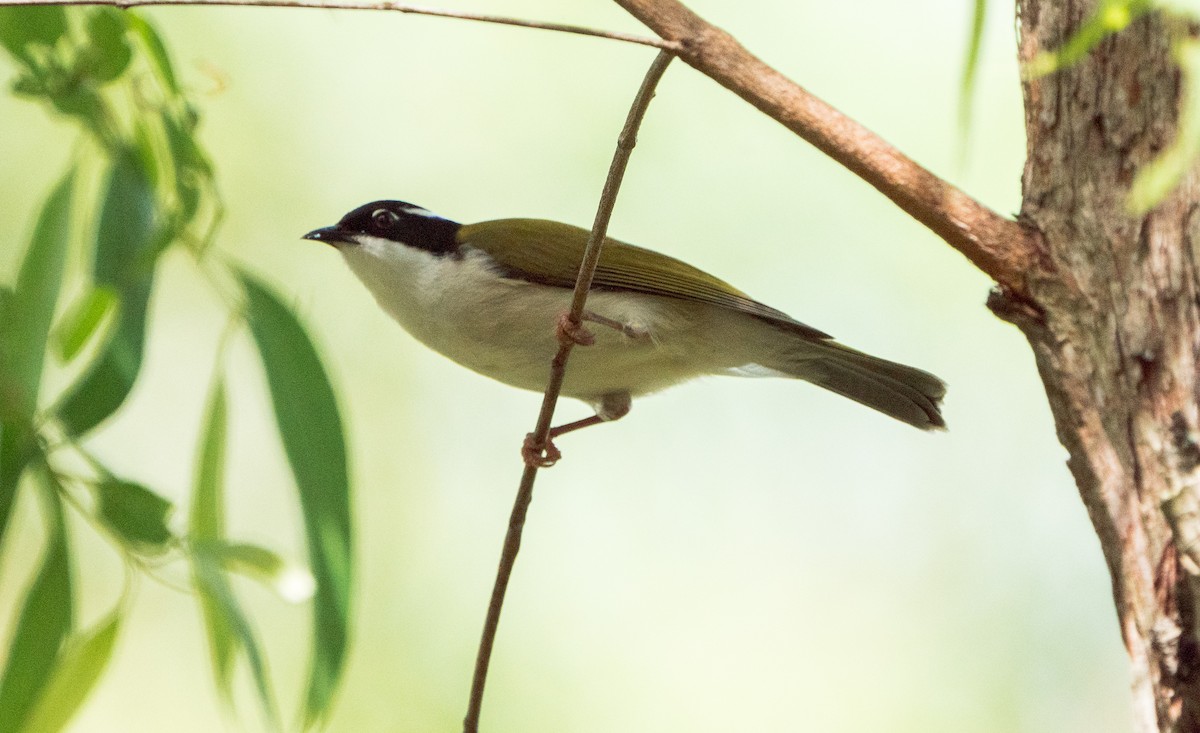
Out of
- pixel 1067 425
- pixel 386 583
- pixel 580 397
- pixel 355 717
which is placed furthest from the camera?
pixel 386 583

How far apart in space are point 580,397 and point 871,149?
92.5 inches

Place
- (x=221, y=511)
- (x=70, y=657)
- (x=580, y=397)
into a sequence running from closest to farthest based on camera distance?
(x=70, y=657), (x=221, y=511), (x=580, y=397)

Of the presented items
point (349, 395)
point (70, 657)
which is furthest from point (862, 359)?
point (349, 395)

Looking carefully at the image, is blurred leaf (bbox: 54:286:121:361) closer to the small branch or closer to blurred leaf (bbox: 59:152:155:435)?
blurred leaf (bbox: 59:152:155:435)

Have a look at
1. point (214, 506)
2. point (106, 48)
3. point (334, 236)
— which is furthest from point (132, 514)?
point (334, 236)

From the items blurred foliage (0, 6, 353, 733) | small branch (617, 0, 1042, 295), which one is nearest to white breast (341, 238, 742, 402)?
blurred foliage (0, 6, 353, 733)

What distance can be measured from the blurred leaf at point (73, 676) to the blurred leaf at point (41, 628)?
0.13ft

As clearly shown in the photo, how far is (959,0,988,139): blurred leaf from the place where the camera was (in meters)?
1.94

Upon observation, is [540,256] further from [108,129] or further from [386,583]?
[386,583]

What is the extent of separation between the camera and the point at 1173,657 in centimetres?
196

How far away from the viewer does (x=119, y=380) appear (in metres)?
3.06

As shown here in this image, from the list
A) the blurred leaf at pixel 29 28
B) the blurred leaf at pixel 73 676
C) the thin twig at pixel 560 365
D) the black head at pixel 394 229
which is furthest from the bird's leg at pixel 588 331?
the blurred leaf at pixel 29 28

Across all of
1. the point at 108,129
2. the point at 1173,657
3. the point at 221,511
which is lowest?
the point at 1173,657

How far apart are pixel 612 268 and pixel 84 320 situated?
1.76 m
